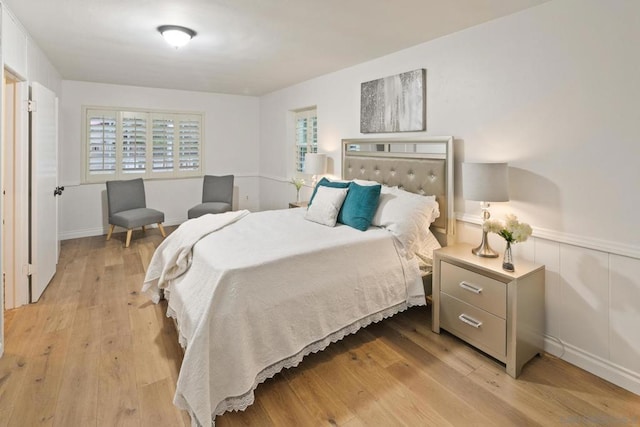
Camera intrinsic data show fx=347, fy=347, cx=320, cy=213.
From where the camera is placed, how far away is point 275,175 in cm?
629

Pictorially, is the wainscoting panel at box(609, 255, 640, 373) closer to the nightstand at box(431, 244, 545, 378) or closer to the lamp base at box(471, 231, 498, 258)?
the nightstand at box(431, 244, 545, 378)

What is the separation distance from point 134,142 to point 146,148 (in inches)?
7.8

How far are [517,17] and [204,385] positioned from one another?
10.2ft

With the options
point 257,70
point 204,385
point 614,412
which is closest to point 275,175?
point 257,70

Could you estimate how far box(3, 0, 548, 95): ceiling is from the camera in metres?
2.48

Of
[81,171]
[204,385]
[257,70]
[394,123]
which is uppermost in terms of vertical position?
[257,70]

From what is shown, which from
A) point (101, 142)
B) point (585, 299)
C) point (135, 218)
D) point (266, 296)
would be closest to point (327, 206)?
point (266, 296)

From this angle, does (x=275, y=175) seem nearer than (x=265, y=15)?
No

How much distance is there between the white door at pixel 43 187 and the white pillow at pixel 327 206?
2.45 m

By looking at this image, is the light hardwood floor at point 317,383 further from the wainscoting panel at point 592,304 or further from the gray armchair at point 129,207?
the gray armchair at point 129,207

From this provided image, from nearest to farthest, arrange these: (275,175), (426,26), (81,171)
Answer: (426,26)
(81,171)
(275,175)

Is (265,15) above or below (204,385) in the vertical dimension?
above

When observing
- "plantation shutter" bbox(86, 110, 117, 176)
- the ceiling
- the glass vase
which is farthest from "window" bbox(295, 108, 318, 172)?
the glass vase

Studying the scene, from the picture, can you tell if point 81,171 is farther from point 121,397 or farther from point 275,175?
point 121,397
